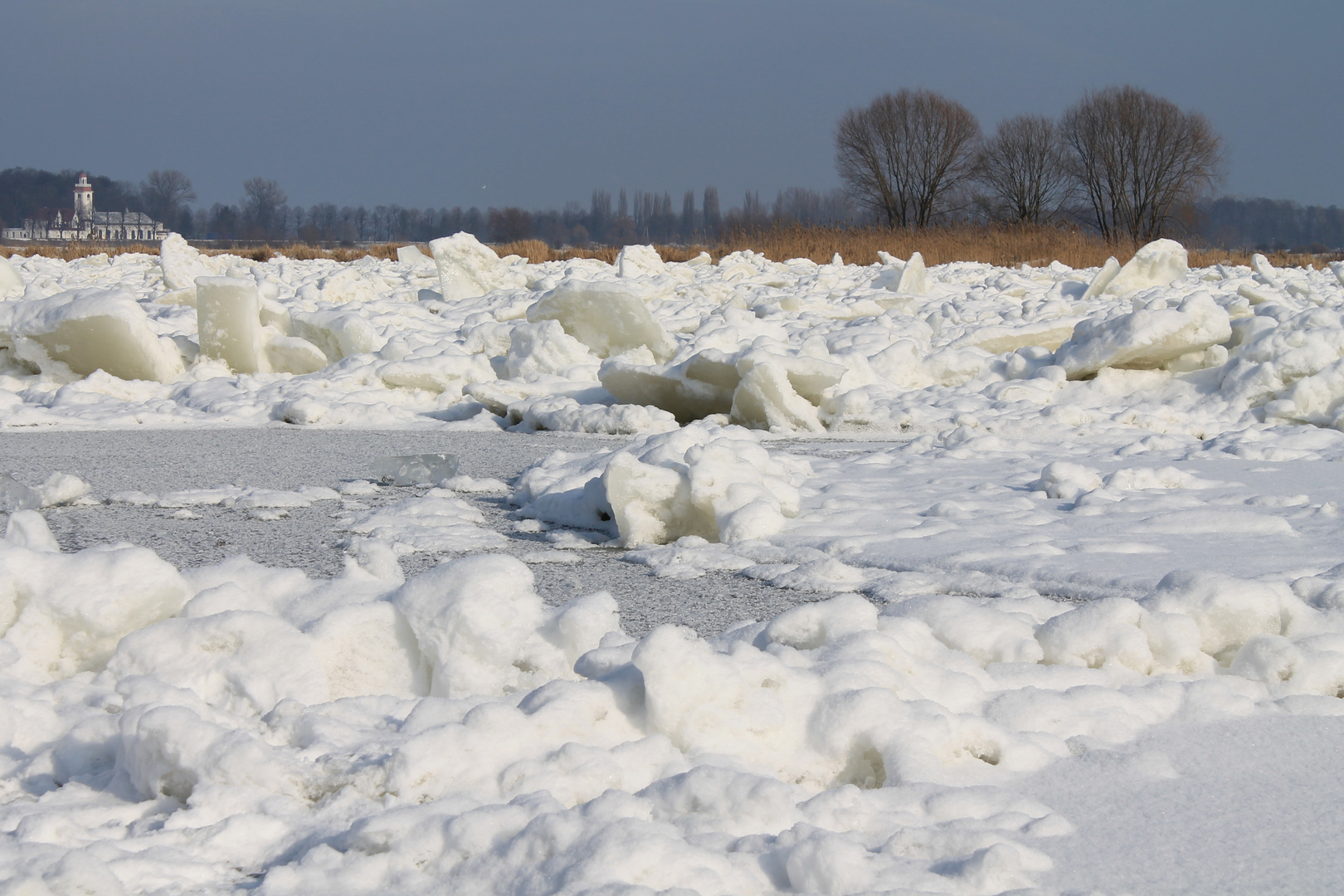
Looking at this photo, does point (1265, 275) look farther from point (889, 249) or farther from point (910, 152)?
point (910, 152)

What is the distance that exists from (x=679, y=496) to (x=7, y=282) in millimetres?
8676

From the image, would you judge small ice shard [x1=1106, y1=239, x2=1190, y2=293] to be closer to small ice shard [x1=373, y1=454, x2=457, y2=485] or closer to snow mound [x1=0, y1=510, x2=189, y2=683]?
small ice shard [x1=373, y1=454, x2=457, y2=485]

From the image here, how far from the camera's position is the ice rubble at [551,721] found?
1209mm

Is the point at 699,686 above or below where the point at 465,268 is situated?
below

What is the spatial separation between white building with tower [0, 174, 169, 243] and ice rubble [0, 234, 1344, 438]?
5038 centimetres

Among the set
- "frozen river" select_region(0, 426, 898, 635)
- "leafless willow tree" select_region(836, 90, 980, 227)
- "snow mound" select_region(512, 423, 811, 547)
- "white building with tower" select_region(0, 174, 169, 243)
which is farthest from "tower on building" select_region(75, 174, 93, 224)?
"snow mound" select_region(512, 423, 811, 547)

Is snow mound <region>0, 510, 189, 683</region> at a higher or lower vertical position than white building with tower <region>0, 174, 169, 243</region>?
lower

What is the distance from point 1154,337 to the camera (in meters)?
5.40

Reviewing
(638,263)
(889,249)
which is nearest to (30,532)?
(638,263)

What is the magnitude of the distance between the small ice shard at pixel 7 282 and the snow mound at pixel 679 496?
8007 mm

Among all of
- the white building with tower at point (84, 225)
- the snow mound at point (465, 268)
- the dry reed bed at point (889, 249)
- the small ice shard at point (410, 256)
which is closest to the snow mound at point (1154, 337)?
the snow mound at point (465, 268)

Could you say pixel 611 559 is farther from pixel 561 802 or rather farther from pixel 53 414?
pixel 53 414

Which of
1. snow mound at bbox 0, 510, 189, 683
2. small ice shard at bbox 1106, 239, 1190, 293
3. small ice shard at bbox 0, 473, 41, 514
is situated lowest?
small ice shard at bbox 0, 473, 41, 514

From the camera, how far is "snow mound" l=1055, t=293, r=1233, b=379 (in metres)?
5.41
